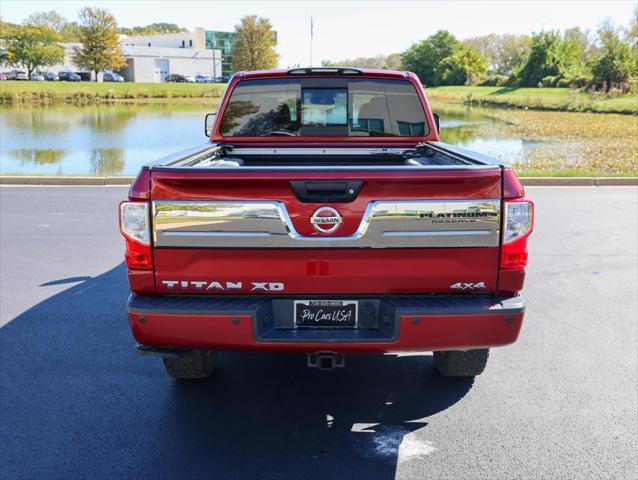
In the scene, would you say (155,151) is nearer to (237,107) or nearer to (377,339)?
(237,107)

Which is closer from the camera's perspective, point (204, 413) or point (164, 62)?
point (204, 413)

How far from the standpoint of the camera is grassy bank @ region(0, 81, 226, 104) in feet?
192

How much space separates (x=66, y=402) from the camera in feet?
13.2

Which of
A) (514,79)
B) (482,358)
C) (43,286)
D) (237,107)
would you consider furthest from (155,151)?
(514,79)

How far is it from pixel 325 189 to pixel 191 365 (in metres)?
1.73

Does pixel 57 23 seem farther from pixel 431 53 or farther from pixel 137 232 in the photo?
pixel 137 232

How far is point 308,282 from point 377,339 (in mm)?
462

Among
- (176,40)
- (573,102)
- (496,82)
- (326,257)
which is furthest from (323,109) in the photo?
(176,40)

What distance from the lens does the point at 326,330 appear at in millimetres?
3293

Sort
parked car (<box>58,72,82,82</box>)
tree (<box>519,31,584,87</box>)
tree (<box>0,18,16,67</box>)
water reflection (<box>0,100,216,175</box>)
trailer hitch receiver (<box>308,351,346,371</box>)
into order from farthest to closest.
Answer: tree (<box>0,18,16,67</box>) → parked car (<box>58,72,82,82</box>) → tree (<box>519,31,584,87</box>) → water reflection (<box>0,100,216,175</box>) → trailer hitch receiver (<box>308,351,346,371</box>)

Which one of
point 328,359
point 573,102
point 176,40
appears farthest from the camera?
point 176,40

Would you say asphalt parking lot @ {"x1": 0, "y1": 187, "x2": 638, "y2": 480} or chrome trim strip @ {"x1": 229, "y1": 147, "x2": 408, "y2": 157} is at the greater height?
chrome trim strip @ {"x1": 229, "y1": 147, "x2": 408, "y2": 157}

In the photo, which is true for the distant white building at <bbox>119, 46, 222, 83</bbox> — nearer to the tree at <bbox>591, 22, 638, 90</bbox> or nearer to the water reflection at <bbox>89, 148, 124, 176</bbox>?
the tree at <bbox>591, 22, 638, 90</bbox>

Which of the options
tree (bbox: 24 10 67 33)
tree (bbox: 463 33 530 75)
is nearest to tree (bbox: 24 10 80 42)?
tree (bbox: 24 10 67 33)
